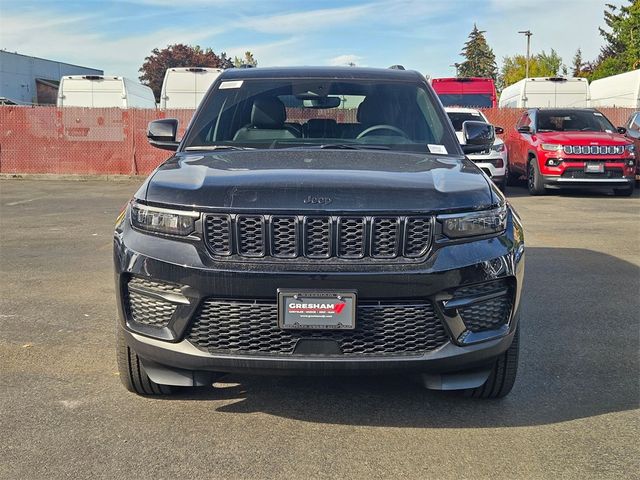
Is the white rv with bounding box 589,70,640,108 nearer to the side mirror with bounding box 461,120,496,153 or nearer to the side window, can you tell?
the side window

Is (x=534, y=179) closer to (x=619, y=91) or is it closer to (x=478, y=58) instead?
(x=619, y=91)

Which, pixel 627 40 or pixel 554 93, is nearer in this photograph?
pixel 554 93

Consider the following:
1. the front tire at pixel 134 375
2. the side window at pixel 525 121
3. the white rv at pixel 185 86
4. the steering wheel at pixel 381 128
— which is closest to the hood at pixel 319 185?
the steering wheel at pixel 381 128

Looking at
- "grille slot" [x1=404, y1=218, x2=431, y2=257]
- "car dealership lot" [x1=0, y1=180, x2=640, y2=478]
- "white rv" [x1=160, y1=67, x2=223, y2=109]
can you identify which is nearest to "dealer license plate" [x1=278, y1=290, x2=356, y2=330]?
"grille slot" [x1=404, y1=218, x2=431, y2=257]

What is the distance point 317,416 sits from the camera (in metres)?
3.68

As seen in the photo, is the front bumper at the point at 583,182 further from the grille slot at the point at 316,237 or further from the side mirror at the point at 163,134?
the grille slot at the point at 316,237

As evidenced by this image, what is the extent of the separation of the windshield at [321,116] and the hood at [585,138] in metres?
10.1

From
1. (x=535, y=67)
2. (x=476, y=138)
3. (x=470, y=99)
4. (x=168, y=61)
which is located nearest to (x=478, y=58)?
(x=535, y=67)

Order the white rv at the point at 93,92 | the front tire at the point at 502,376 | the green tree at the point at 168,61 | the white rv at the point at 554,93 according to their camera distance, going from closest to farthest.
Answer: the front tire at the point at 502,376 < the white rv at the point at 93,92 < the white rv at the point at 554,93 < the green tree at the point at 168,61

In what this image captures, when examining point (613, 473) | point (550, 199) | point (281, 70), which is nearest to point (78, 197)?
point (550, 199)

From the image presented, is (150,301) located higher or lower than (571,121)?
lower

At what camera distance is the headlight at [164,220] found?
3.27 meters

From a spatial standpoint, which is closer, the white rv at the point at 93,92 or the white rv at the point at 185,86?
the white rv at the point at 185,86

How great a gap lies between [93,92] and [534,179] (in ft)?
42.1
